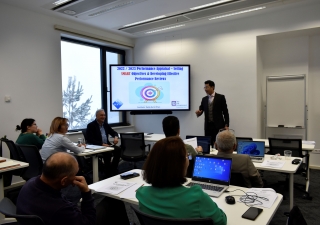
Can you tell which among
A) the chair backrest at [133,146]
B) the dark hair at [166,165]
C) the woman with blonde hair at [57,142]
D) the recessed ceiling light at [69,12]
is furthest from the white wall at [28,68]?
the dark hair at [166,165]

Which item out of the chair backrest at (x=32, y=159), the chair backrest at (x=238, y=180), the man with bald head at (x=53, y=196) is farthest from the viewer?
the chair backrest at (x=32, y=159)

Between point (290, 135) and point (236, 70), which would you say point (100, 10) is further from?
point (290, 135)

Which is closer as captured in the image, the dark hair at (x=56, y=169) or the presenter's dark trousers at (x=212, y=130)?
the dark hair at (x=56, y=169)

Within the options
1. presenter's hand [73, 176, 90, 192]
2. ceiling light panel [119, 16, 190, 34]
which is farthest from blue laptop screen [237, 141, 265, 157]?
ceiling light panel [119, 16, 190, 34]

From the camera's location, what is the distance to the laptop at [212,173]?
6.88 feet

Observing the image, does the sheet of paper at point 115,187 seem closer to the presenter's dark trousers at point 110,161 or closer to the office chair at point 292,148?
the office chair at point 292,148

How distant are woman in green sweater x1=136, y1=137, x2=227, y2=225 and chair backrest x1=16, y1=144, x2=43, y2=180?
2349 millimetres

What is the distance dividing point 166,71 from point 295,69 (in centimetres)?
283

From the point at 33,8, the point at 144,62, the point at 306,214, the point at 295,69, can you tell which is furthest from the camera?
the point at 144,62

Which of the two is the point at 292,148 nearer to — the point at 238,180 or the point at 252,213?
the point at 238,180

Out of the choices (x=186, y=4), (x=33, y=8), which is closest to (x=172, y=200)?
(x=186, y=4)

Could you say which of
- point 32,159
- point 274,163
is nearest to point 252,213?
point 274,163

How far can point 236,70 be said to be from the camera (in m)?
5.59

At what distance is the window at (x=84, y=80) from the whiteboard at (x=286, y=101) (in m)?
3.94
